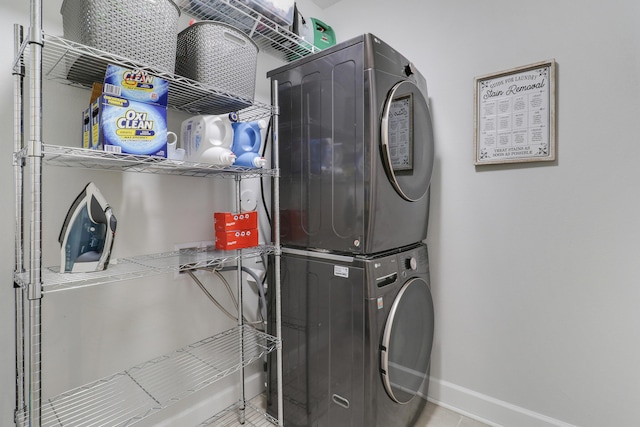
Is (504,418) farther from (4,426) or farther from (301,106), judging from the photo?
(4,426)

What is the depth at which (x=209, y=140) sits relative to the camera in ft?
4.03

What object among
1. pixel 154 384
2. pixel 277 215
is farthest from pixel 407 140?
pixel 154 384

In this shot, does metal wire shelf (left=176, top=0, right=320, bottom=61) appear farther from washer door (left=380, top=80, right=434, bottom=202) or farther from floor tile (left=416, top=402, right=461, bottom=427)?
floor tile (left=416, top=402, right=461, bottom=427)

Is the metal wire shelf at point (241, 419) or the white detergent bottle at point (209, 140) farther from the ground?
the white detergent bottle at point (209, 140)

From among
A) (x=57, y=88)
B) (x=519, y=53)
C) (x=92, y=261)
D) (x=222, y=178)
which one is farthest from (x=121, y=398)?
(x=519, y=53)

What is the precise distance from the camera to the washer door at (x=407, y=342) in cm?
130

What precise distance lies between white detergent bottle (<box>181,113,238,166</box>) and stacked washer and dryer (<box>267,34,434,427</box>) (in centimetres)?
39

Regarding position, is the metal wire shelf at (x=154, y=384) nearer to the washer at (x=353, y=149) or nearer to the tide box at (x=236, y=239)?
the tide box at (x=236, y=239)

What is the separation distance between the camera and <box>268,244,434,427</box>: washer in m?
1.27

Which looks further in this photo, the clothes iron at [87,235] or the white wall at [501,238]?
the white wall at [501,238]

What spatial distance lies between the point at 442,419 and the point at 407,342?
66 centimetres

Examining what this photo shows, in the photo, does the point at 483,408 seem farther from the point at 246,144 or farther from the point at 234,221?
the point at 246,144

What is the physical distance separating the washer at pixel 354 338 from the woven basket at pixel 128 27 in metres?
1.02

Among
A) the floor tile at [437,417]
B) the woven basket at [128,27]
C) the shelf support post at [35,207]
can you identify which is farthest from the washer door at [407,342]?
the woven basket at [128,27]
